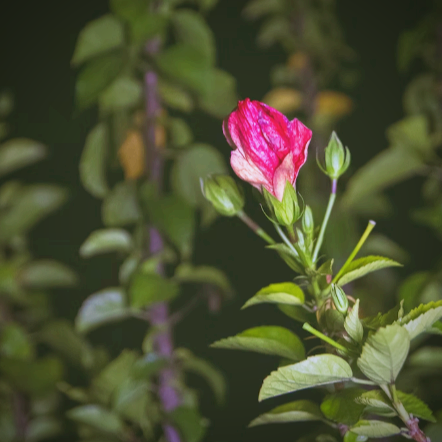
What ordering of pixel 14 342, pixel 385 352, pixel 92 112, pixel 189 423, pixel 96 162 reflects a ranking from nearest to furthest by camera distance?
pixel 385 352, pixel 189 423, pixel 96 162, pixel 14 342, pixel 92 112

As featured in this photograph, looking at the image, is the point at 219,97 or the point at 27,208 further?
the point at 27,208

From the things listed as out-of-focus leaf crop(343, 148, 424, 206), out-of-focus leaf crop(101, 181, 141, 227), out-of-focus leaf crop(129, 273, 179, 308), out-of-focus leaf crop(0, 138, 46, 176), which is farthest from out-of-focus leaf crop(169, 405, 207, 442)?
out-of-focus leaf crop(0, 138, 46, 176)

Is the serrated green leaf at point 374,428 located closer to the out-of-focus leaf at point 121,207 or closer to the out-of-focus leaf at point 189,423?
the out-of-focus leaf at point 189,423

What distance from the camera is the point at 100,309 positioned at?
54 centimetres

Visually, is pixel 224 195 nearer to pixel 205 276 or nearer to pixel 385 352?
pixel 385 352

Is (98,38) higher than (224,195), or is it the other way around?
(98,38)

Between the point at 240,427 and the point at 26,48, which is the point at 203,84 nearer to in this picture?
the point at 240,427

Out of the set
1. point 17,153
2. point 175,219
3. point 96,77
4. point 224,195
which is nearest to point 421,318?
point 224,195

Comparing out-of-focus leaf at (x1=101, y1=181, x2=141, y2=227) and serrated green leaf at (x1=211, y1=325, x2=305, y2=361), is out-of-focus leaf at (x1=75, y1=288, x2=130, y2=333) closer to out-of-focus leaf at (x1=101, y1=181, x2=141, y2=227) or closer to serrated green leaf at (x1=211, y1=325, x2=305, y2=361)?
out-of-focus leaf at (x1=101, y1=181, x2=141, y2=227)

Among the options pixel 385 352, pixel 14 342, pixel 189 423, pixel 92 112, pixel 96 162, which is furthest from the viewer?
pixel 92 112

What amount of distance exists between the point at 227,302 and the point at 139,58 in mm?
344

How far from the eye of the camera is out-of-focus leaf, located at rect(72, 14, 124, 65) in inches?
20.7

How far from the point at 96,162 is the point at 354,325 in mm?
453

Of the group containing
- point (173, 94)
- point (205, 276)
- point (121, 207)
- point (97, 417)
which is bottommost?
point (97, 417)
